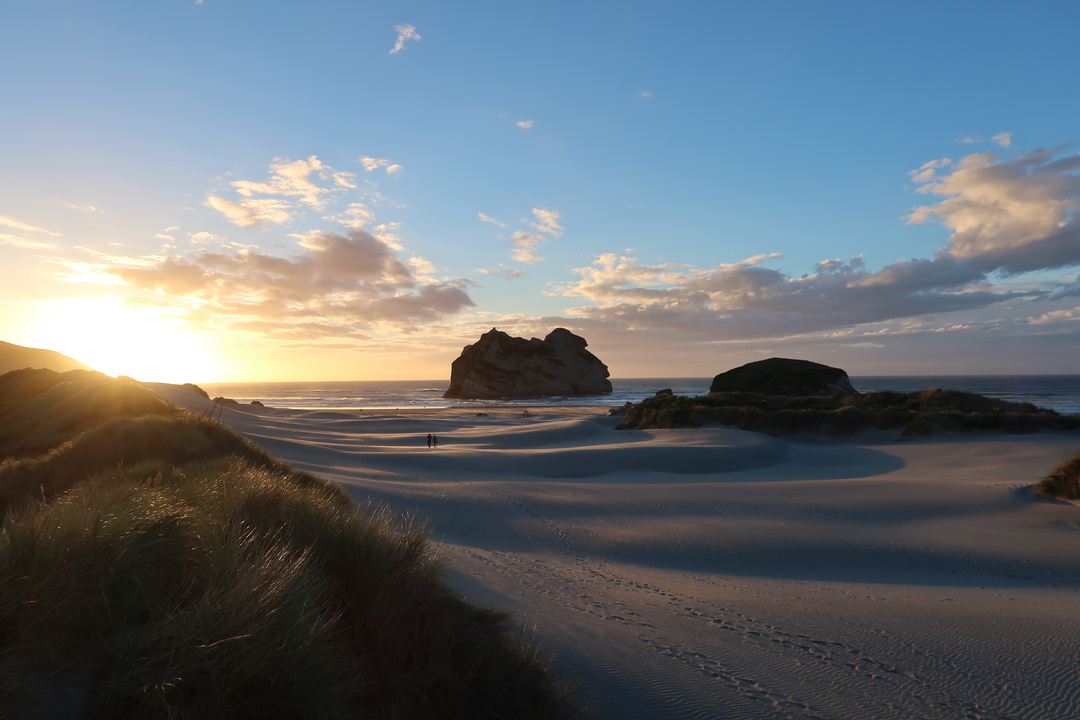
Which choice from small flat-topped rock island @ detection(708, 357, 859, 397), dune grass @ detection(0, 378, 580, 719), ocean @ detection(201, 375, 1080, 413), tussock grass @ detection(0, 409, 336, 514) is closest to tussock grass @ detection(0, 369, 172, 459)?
tussock grass @ detection(0, 409, 336, 514)

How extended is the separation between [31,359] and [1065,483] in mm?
43707

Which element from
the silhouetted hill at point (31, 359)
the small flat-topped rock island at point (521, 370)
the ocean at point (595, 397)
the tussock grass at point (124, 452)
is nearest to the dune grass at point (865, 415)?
the tussock grass at point (124, 452)

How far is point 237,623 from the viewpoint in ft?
8.07

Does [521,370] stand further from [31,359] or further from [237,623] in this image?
[237,623]

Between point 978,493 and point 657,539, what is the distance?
28.4ft

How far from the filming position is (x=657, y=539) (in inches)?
388

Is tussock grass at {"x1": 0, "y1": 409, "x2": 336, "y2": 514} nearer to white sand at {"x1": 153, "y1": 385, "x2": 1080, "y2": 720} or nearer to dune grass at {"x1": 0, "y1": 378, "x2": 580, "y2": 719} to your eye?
white sand at {"x1": 153, "y1": 385, "x2": 1080, "y2": 720}

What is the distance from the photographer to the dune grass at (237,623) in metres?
2.32

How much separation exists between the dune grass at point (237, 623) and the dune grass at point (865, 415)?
26.4m

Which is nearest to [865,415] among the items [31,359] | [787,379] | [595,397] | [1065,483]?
[1065,483]

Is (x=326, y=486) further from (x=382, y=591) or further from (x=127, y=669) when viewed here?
(x=127, y=669)

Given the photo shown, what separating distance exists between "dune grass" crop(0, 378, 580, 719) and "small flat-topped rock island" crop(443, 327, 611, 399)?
93017 mm

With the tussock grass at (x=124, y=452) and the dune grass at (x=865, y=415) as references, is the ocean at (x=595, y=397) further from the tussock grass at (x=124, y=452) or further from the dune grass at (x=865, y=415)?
the tussock grass at (x=124, y=452)

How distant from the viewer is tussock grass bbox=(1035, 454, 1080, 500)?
12.0 m
